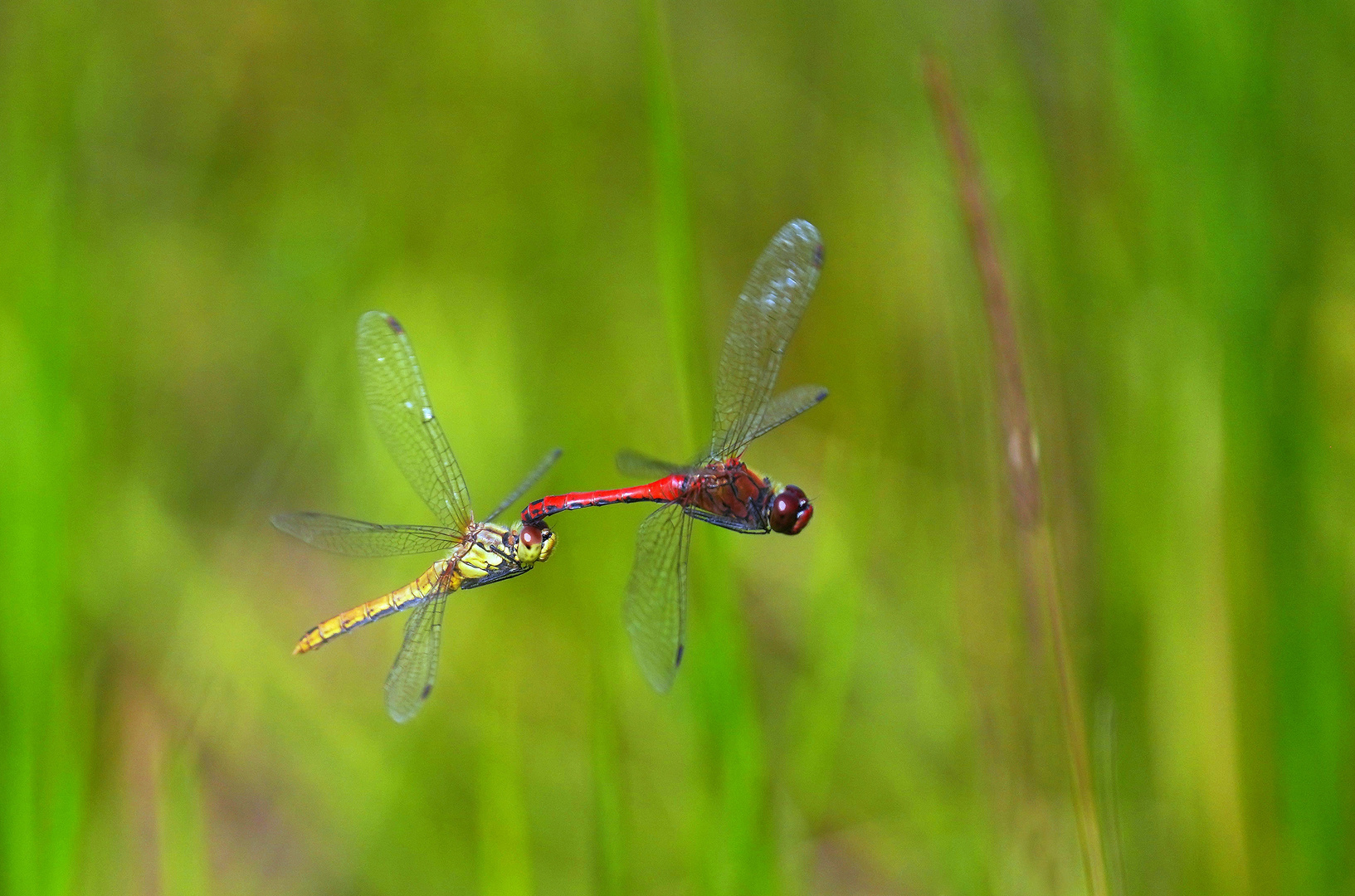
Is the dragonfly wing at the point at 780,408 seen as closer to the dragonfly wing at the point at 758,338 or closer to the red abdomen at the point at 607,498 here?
the dragonfly wing at the point at 758,338

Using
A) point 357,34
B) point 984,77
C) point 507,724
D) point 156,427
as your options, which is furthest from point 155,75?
point 507,724

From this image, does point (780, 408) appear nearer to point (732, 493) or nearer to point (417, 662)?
point (732, 493)

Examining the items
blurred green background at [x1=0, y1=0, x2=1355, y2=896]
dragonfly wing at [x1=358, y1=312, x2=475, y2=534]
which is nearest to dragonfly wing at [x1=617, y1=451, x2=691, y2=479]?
blurred green background at [x1=0, y1=0, x2=1355, y2=896]

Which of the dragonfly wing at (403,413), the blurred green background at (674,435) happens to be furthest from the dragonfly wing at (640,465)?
the dragonfly wing at (403,413)

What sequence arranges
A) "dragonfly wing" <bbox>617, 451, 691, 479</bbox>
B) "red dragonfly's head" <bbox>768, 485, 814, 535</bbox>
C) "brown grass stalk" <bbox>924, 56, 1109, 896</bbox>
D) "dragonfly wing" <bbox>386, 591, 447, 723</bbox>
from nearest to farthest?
"brown grass stalk" <bbox>924, 56, 1109, 896</bbox> < "dragonfly wing" <bbox>617, 451, 691, 479</bbox> < "dragonfly wing" <bbox>386, 591, 447, 723</bbox> < "red dragonfly's head" <bbox>768, 485, 814, 535</bbox>

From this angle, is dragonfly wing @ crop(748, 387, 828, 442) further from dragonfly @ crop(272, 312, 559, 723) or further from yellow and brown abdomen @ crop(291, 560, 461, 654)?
yellow and brown abdomen @ crop(291, 560, 461, 654)

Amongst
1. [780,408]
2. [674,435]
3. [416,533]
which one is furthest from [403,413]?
[674,435]

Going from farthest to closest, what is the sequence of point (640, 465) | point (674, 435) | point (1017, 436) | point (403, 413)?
point (674, 435) → point (403, 413) → point (640, 465) → point (1017, 436)

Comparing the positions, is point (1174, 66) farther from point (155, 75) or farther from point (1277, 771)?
point (155, 75)
